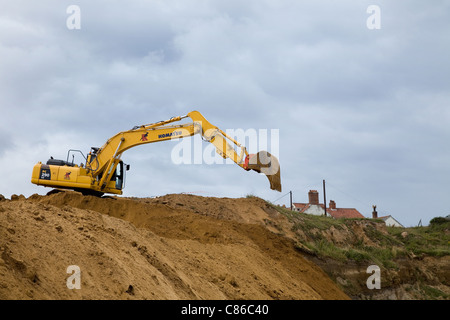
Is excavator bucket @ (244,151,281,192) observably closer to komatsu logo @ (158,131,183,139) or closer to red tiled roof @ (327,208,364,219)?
komatsu logo @ (158,131,183,139)

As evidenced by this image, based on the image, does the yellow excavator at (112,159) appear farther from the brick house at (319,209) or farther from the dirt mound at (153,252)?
the brick house at (319,209)

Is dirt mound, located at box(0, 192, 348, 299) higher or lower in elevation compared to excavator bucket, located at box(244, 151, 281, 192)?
lower

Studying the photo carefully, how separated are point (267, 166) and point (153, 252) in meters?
5.58

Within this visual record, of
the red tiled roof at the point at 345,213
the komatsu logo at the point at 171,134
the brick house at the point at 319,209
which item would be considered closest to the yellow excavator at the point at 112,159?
the komatsu logo at the point at 171,134

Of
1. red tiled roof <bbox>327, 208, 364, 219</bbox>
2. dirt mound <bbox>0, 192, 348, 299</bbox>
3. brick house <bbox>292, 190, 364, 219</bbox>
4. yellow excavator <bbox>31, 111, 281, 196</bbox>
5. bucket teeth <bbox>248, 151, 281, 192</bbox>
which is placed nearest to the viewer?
dirt mound <bbox>0, 192, 348, 299</bbox>

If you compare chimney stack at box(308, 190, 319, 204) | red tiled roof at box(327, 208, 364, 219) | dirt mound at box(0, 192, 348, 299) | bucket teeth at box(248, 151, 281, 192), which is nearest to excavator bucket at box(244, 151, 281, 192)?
bucket teeth at box(248, 151, 281, 192)

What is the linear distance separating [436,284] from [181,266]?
50.9 feet

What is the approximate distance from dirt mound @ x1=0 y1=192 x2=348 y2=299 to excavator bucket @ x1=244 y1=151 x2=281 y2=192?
254cm

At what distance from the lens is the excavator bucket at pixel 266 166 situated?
15.9 metres

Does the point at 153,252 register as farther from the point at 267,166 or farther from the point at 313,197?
the point at 313,197

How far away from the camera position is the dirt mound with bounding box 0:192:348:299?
29.0 ft
